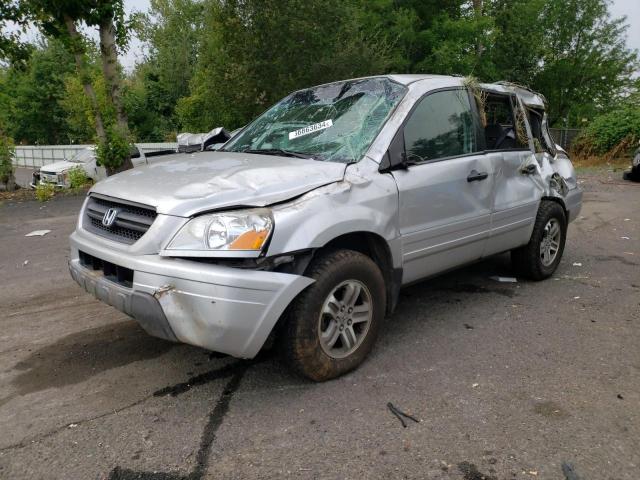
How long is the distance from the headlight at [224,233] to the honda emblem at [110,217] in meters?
0.55

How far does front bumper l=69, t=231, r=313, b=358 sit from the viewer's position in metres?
2.68

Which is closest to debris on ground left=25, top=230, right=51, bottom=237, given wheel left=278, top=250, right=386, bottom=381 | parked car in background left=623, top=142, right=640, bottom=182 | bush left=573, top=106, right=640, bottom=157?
wheel left=278, top=250, right=386, bottom=381

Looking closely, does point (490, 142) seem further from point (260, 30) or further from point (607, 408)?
point (260, 30)

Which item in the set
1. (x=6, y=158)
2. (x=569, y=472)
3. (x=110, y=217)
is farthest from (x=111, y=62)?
(x=569, y=472)

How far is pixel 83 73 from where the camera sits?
35.5 feet

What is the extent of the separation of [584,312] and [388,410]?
236cm

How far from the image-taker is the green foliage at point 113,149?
1141 centimetres

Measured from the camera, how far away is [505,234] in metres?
4.50

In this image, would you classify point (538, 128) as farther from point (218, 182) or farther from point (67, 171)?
point (67, 171)

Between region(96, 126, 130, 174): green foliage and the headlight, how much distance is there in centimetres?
957

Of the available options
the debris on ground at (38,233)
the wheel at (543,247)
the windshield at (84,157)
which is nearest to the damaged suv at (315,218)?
the wheel at (543,247)

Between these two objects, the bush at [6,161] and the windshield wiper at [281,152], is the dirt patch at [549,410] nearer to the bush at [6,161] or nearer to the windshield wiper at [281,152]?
the windshield wiper at [281,152]

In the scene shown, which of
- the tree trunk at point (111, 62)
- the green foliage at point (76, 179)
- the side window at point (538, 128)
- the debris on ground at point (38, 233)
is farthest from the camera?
the green foliage at point (76, 179)

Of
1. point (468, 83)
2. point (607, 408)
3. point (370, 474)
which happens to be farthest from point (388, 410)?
point (468, 83)
